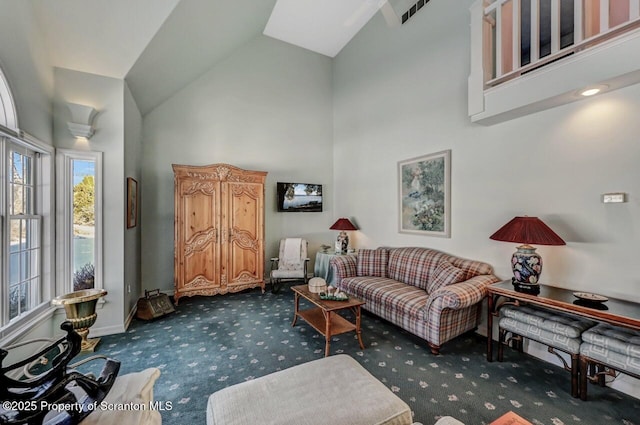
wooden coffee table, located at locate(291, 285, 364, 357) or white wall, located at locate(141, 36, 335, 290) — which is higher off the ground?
white wall, located at locate(141, 36, 335, 290)

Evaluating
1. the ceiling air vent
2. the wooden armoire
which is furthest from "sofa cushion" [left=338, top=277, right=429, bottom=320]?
the ceiling air vent

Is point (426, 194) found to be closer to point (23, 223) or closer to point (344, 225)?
point (344, 225)

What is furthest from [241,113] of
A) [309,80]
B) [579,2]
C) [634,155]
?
[634,155]

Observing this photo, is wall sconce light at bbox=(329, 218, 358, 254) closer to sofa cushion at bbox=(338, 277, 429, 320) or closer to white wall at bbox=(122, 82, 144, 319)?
sofa cushion at bbox=(338, 277, 429, 320)

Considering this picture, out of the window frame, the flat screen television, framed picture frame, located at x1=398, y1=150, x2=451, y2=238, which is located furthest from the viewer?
the flat screen television

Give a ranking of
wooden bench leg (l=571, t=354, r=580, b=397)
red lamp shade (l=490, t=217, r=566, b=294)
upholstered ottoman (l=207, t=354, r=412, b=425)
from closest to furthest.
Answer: upholstered ottoman (l=207, t=354, r=412, b=425) < wooden bench leg (l=571, t=354, r=580, b=397) < red lamp shade (l=490, t=217, r=566, b=294)

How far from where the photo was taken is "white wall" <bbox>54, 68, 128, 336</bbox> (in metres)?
3.13

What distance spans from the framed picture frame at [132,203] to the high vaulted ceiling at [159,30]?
48.9 inches

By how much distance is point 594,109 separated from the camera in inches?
93.6

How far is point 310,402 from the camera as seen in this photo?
138 cm

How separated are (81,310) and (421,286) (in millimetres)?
3843

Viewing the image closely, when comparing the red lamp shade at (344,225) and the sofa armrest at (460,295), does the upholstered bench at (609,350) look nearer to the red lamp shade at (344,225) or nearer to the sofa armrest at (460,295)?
the sofa armrest at (460,295)

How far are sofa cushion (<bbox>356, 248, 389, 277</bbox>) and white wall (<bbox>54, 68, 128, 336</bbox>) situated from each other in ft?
10.5

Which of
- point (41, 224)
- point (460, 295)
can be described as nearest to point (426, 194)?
point (460, 295)
